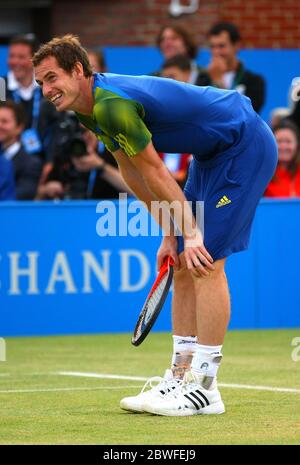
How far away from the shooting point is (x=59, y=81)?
21.0 ft

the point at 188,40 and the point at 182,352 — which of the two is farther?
the point at 188,40

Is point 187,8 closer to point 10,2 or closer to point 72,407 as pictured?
point 10,2

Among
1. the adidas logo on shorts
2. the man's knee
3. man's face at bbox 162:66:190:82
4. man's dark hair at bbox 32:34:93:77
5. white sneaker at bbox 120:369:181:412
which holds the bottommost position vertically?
white sneaker at bbox 120:369:181:412

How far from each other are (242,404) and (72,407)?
920mm

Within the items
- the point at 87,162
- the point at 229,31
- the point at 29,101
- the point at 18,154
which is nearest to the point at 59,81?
the point at 87,162

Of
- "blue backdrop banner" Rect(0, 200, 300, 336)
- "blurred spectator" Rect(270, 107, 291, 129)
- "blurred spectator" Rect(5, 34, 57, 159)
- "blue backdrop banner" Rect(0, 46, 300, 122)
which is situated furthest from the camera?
"blue backdrop banner" Rect(0, 46, 300, 122)

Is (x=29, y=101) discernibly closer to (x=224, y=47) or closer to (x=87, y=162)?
(x=87, y=162)

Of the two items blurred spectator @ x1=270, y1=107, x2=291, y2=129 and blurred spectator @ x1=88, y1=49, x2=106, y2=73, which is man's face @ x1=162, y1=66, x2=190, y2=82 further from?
blurred spectator @ x1=270, y1=107, x2=291, y2=129

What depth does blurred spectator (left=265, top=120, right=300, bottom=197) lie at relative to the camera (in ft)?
40.0

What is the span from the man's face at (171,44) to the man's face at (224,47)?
0.34m

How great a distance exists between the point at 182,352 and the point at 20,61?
6.01 m

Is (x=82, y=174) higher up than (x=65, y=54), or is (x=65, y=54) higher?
(x=65, y=54)

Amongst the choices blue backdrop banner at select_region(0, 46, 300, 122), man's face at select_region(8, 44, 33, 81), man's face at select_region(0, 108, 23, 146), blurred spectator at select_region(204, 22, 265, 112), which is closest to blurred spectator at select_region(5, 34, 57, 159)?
man's face at select_region(8, 44, 33, 81)

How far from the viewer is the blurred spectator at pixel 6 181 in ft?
38.6
